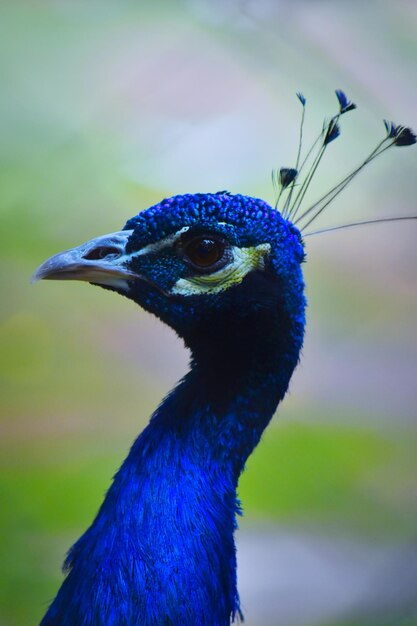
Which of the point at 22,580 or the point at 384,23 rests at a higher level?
the point at 384,23

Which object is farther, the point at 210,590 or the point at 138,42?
the point at 138,42

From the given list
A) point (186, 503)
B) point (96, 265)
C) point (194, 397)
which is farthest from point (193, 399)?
point (96, 265)

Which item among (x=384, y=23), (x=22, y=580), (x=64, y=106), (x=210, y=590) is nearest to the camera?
(x=210, y=590)

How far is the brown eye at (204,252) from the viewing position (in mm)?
1318

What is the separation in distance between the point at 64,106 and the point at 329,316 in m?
0.83

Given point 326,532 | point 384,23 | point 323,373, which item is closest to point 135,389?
point 323,373

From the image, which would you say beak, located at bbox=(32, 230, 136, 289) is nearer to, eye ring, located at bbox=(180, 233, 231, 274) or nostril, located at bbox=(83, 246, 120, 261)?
nostril, located at bbox=(83, 246, 120, 261)

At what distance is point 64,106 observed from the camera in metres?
1.77

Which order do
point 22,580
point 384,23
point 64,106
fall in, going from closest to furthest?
point 22,580 → point 64,106 → point 384,23

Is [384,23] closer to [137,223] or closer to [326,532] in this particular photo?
Answer: [137,223]

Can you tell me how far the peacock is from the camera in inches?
48.7

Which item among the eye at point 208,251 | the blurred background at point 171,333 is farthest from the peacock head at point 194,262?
the blurred background at point 171,333

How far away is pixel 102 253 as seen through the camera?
1323 millimetres

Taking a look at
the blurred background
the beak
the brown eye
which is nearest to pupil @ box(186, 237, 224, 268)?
the brown eye
